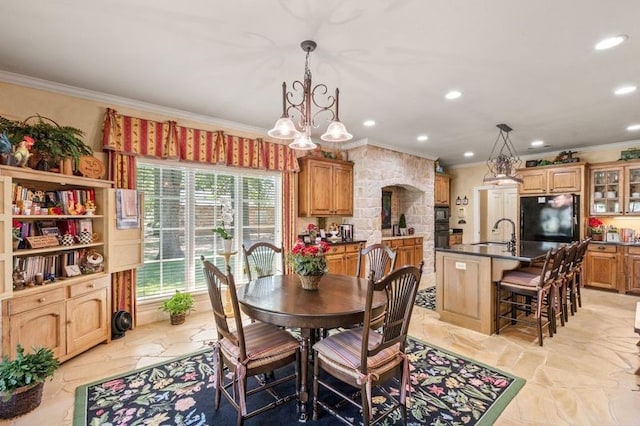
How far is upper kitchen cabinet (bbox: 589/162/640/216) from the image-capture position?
5.32 metres

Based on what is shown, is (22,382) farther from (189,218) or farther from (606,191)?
(606,191)

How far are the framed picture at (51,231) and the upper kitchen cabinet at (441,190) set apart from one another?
21.8 ft

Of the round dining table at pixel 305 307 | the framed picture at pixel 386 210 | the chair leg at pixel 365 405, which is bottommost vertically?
the chair leg at pixel 365 405

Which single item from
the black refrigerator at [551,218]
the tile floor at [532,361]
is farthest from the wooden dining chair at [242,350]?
the black refrigerator at [551,218]

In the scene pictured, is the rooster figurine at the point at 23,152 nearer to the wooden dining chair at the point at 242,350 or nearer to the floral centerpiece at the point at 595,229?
the wooden dining chair at the point at 242,350

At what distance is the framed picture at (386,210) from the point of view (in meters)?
6.68

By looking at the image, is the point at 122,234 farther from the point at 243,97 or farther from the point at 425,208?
the point at 425,208

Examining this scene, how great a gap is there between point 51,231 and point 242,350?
7.93 feet

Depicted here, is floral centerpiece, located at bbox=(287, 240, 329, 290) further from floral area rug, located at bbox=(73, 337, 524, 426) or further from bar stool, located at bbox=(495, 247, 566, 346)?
bar stool, located at bbox=(495, 247, 566, 346)

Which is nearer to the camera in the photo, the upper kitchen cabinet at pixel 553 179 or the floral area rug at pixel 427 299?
the floral area rug at pixel 427 299

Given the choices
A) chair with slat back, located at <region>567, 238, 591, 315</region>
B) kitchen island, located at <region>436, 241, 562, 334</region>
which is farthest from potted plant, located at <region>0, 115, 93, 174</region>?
chair with slat back, located at <region>567, 238, 591, 315</region>

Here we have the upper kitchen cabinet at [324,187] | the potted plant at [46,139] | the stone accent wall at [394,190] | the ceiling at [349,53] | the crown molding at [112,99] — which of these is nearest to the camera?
the ceiling at [349,53]

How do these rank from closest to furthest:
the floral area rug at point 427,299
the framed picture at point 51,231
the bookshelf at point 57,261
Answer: the bookshelf at point 57,261
the framed picture at point 51,231
the floral area rug at point 427,299

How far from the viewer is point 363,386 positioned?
179 centimetres
